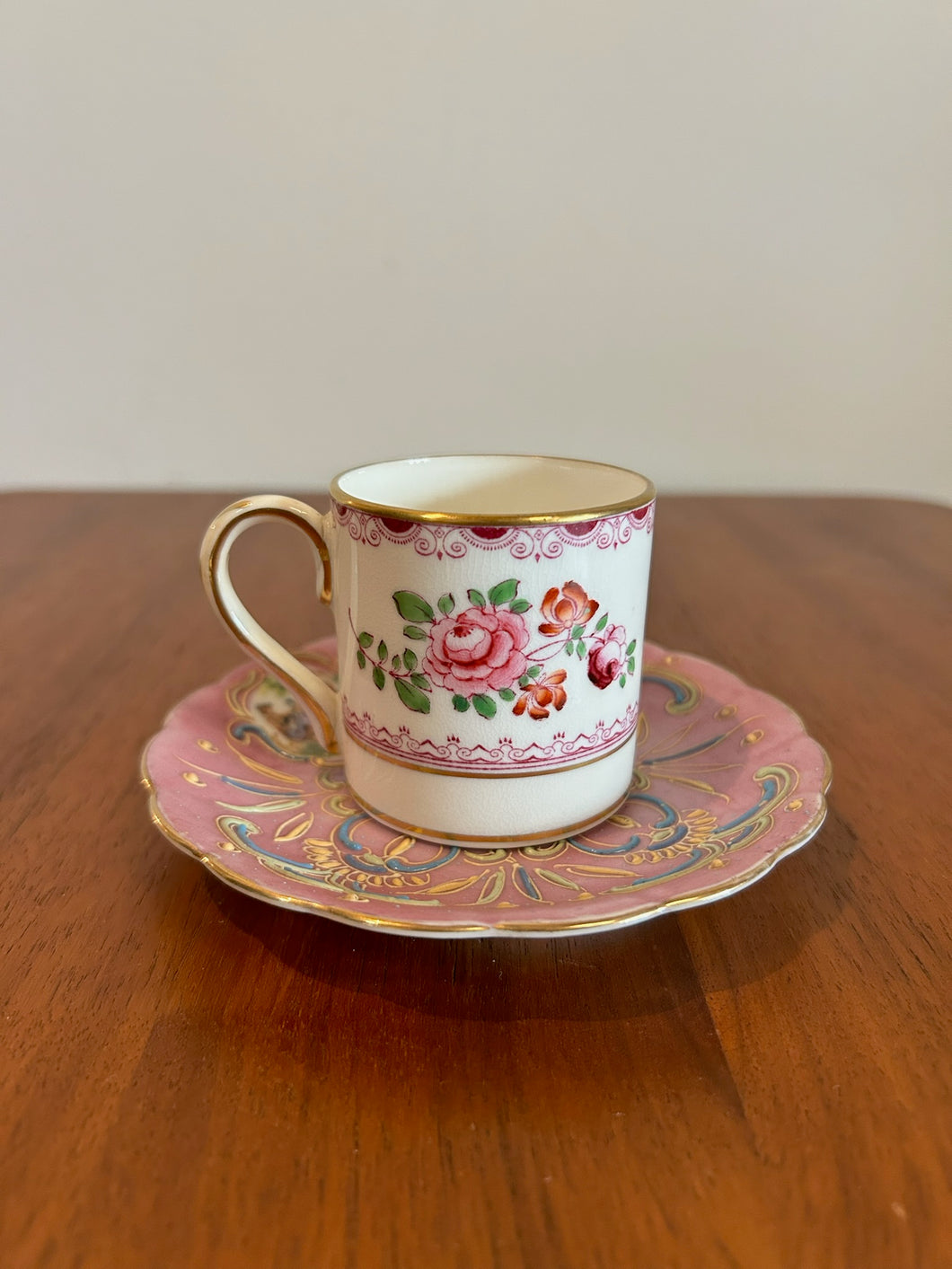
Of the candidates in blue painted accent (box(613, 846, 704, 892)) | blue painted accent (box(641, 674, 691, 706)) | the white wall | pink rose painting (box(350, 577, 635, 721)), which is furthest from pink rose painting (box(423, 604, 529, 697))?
the white wall

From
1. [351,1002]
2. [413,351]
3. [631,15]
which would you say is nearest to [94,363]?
[413,351]

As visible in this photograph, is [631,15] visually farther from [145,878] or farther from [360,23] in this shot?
[145,878]

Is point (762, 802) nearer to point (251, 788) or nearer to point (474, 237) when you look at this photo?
point (251, 788)

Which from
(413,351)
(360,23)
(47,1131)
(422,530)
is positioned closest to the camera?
(47,1131)

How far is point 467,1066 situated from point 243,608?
0.29m

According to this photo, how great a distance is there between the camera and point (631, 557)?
17.0 inches

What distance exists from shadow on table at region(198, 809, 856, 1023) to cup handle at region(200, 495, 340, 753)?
131 mm

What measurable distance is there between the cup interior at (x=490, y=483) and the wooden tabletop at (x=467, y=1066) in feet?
0.72

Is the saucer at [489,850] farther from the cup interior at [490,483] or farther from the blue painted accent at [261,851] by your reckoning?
the cup interior at [490,483]

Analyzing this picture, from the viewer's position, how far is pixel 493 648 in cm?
41

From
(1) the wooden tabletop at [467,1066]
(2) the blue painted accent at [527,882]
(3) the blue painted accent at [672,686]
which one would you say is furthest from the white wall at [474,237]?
(2) the blue painted accent at [527,882]

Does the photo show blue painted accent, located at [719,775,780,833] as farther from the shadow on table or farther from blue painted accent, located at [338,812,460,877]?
blue painted accent, located at [338,812,460,877]

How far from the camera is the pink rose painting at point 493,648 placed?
407mm

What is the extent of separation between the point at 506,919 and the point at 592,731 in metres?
0.13
